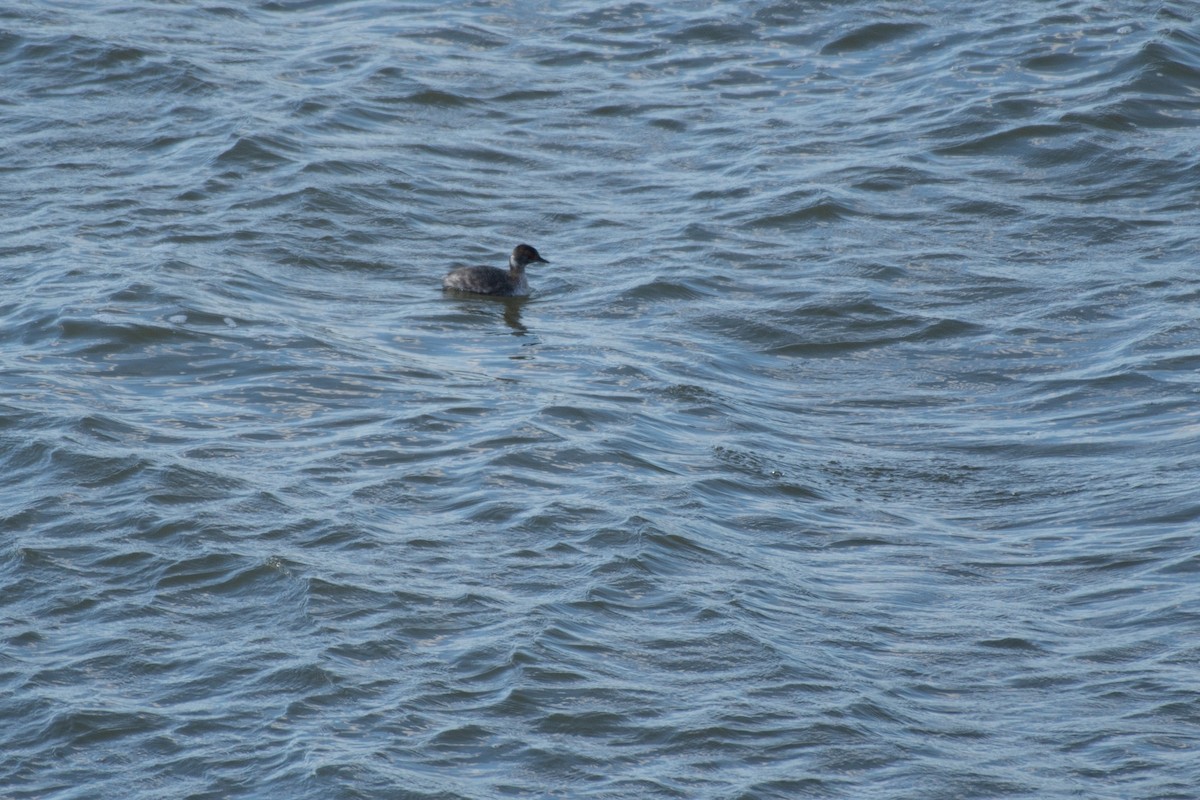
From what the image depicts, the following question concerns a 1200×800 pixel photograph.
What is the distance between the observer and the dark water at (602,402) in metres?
7.66

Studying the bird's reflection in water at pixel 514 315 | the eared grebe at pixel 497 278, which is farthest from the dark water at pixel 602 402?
the eared grebe at pixel 497 278

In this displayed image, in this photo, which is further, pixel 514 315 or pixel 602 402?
pixel 514 315

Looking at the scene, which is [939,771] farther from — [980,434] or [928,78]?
[928,78]

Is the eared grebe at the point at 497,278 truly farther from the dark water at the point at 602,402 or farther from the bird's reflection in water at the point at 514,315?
the dark water at the point at 602,402

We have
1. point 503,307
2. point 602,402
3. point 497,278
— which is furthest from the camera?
point 497,278

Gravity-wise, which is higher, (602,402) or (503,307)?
(602,402)

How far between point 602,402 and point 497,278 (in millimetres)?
2412

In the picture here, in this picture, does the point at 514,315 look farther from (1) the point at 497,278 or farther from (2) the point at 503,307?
(1) the point at 497,278

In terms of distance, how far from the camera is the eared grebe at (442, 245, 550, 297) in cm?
1347

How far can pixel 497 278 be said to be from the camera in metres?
13.5

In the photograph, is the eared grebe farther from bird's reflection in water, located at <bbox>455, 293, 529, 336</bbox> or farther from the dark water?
the dark water

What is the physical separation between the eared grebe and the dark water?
27 cm

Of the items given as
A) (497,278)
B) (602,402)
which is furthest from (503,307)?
(602,402)

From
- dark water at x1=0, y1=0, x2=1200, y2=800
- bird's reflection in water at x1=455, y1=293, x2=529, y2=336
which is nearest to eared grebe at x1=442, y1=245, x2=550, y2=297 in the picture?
bird's reflection in water at x1=455, y1=293, x2=529, y2=336
